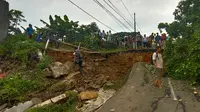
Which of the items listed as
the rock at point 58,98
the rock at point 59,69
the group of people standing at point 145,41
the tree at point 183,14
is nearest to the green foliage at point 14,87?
the rock at point 59,69

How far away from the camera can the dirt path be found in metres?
7.84

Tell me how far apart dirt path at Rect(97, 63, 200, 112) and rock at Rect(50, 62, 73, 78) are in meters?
3.09

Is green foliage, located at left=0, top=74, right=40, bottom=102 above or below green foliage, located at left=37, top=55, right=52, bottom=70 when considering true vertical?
below

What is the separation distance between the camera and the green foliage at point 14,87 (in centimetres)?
957

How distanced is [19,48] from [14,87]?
387 cm

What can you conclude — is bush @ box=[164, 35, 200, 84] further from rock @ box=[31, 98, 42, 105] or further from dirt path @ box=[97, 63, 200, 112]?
rock @ box=[31, 98, 42, 105]

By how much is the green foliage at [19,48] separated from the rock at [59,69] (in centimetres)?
171

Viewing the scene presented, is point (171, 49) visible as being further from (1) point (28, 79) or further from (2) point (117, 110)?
(1) point (28, 79)

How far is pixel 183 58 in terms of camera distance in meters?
12.5

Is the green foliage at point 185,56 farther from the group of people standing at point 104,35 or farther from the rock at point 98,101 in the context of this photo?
the group of people standing at point 104,35

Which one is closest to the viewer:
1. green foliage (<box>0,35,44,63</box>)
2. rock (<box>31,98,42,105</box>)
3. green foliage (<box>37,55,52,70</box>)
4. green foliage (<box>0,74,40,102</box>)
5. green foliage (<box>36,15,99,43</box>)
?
rock (<box>31,98,42,105</box>)

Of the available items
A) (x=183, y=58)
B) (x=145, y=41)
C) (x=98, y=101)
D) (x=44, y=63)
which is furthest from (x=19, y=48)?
(x=145, y=41)

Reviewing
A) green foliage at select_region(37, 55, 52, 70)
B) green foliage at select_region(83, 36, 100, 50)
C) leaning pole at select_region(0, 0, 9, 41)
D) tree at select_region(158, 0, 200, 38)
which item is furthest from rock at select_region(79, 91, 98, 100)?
tree at select_region(158, 0, 200, 38)

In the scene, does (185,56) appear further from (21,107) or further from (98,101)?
(21,107)
